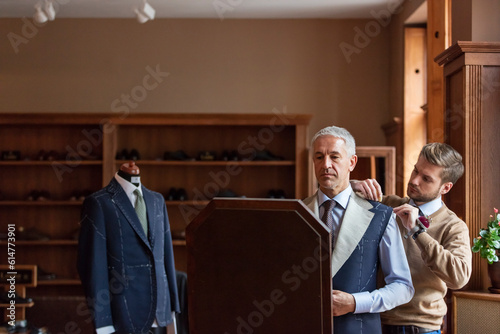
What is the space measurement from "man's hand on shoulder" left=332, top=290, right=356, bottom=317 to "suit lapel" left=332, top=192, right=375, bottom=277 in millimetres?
65

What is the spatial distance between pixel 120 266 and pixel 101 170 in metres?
3.49

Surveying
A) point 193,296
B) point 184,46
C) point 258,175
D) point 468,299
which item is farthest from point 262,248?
point 184,46

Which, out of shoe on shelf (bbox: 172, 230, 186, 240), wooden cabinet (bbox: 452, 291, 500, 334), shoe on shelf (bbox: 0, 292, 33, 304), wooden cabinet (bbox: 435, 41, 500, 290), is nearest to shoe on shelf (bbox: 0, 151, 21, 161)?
shoe on shelf (bbox: 172, 230, 186, 240)

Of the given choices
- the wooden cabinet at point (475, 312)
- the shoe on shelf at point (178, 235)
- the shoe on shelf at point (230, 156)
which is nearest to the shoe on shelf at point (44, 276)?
the shoe on shelf at point (178, 235)

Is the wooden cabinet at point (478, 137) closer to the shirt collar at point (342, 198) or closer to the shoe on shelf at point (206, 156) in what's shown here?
the shirt collar at point (342, 198)

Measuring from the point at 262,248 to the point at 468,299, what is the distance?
1.94 m

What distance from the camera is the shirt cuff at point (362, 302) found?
159 cm

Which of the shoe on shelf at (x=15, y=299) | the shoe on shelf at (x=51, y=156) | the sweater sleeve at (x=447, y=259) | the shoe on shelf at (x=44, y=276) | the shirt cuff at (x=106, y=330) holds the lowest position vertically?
the shoe on shelf at (x=44, y=276)

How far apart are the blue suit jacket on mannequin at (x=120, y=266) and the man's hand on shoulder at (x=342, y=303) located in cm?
176

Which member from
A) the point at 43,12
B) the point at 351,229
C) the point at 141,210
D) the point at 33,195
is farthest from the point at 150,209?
the point at 33,195

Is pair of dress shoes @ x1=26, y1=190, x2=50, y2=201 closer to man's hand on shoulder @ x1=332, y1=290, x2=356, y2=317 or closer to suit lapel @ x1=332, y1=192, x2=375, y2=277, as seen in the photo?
suit lapel @ x1=332, y1=192, x2=375, y2=277

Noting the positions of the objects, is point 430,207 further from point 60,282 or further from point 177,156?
point 60,282

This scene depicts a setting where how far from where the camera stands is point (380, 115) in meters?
6.69

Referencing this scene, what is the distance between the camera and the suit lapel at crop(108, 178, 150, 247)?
323 centimetres
